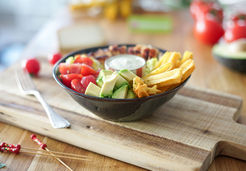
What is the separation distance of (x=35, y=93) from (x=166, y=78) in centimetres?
75

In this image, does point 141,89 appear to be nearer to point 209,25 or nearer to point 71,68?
point 71,68

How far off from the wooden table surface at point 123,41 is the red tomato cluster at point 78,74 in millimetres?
286

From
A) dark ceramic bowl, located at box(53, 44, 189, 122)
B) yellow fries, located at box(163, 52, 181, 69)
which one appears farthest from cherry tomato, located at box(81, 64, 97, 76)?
yellow fries, located at box(163, 52, 181, 69)

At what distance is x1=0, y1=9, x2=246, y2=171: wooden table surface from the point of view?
1348 mm

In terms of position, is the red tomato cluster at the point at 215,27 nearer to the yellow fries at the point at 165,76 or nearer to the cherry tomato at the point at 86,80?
the yellow fries at the point at 165,76

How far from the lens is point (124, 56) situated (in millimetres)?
1630

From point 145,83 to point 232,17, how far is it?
1584 mm

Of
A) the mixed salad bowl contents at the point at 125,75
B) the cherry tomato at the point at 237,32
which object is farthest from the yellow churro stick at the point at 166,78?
the cherry tomato at the point at 237,32

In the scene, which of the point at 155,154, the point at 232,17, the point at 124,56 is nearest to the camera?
the point at 155,154

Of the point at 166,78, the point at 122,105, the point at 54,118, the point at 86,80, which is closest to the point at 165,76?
the point at 166,78

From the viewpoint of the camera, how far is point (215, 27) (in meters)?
2.55

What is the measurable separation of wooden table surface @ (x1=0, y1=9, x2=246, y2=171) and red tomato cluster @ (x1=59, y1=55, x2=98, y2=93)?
0.29 metres

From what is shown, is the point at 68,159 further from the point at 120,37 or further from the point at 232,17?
the point at 232,17

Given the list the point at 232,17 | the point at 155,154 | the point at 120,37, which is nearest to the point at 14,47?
the point at 120,37
